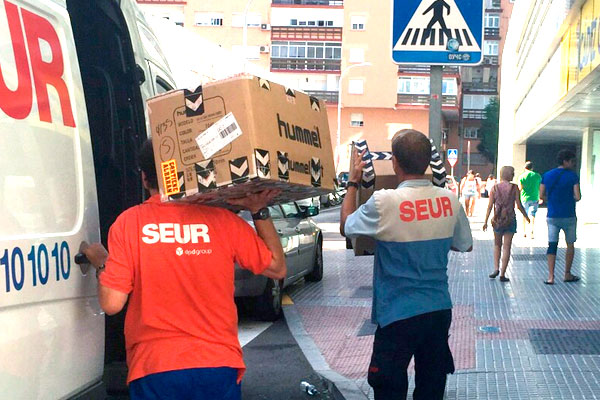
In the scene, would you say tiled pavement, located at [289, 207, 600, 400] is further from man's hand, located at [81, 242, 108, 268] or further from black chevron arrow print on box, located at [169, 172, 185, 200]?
black chevron arrow print on box, located at [169, 172, 185, 200]

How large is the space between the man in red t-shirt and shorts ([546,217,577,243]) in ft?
31.5

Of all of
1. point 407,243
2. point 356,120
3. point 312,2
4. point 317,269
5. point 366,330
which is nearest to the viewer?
point 407,243

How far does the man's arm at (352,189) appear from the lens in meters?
4.42

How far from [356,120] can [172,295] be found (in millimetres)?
64996

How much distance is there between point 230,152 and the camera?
310 cm

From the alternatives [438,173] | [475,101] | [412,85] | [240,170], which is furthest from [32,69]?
[475,101]

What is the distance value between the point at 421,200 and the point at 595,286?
8882 millimetres

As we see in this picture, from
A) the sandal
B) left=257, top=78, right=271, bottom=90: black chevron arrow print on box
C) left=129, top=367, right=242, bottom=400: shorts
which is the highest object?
left=257, top=78, right=271, bottom=90: black chevron arrow print on box

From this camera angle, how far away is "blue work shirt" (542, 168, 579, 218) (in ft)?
39.7

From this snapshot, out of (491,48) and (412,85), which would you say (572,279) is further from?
(491,48)

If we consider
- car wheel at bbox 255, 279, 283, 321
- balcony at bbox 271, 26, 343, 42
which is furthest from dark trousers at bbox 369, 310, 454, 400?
balcony at bbox 271, 26, 343, 42

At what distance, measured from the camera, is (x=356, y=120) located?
67.8 meters

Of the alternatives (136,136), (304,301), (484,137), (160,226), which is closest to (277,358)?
(304,301)

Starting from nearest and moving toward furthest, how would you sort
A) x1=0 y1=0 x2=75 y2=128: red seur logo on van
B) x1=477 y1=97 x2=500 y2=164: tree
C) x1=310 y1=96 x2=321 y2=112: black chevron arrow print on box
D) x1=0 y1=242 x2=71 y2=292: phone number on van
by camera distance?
x1=0 y1=242 x2=71 y2=292: phone number on van → x1=0 y1=0 x2=75 y2=128: red seur logo on van → x1=310 y1=96 x2=321 y2=112: black chevron arrow print on box → x1=477 y1=97 x2=500 y2=164: tree
